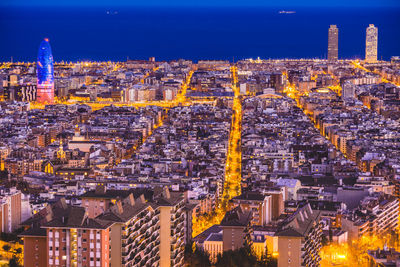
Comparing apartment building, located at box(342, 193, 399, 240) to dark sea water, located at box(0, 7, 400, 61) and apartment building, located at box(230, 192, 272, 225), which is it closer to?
apartment building, located at box(230, 192, 272, 225)

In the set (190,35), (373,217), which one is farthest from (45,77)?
(190,35)

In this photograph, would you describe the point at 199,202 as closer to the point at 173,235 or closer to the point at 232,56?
the point at 173,235

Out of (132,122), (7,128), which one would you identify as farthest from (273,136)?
(7,128)

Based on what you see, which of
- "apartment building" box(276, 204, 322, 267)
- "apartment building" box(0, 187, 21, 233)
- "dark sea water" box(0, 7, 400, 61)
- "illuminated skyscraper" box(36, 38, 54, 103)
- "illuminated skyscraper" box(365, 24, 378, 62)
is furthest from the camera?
"dark sea water" box(0, 7, 400, 61)

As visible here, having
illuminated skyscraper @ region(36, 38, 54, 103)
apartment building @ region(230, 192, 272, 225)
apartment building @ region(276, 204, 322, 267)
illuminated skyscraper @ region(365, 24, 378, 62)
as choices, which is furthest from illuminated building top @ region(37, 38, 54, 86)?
apartment building @ region(276, 204, 322, 267)

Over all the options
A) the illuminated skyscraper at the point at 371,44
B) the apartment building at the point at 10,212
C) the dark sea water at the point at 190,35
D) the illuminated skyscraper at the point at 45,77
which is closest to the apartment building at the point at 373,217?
the apartment building at the point at 10,212

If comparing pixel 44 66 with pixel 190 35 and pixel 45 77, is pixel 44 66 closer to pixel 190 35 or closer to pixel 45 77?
pixel 45 77
